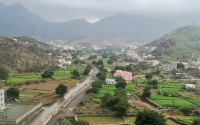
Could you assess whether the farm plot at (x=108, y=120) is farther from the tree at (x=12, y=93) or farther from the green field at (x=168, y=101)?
the tree at (x=12, y=93)

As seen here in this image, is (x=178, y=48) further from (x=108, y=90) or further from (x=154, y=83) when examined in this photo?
(x=108, y=90)

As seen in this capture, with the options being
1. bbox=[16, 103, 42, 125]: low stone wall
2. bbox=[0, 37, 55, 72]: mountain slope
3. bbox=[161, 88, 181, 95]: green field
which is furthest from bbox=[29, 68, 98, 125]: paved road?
bbox=[0, 37, 55, 72]: mountain slope

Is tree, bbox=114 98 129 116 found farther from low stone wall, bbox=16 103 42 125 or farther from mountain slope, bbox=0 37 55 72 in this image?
mountain slope, bbox=0 37 55 72

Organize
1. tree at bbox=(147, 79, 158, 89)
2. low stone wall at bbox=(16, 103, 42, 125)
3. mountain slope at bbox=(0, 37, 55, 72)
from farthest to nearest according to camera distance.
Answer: mountain slope at bbox=(0, 37, 55, 72)
tree at bbox=(147, 79, 158, 89)
low stone wall at bbox=(16, 103, 42, 125)

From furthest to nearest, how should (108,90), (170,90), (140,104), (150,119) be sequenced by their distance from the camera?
(170,90) → (108,90) → (140,104) → (150,119)

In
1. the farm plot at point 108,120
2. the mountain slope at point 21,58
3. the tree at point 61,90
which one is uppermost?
the mountain slope at point 21,58

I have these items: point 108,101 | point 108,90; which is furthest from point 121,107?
point 108,90

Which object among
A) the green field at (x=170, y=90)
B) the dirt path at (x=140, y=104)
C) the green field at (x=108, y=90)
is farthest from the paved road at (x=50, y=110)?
the green field at (x=170, y=90)

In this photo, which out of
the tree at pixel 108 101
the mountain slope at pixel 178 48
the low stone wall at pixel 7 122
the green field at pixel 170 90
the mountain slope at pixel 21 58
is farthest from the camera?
the mountain slope at pixel 178 48

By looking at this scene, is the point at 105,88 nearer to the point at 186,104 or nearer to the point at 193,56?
the point at 186,104
